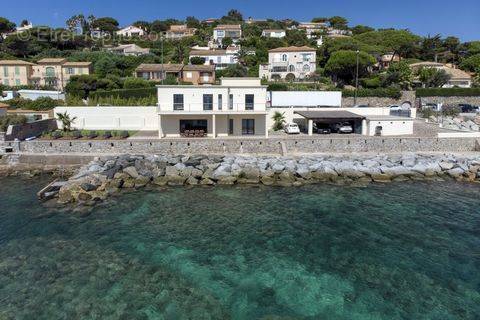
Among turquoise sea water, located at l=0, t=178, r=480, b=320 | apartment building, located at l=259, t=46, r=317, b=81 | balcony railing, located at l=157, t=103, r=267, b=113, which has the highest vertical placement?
apartment building, located at l=259, t=46, r=317, b=81

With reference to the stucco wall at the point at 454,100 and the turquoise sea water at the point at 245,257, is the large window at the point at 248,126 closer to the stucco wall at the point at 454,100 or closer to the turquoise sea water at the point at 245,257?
the turquoise sea water at the point at 245,257

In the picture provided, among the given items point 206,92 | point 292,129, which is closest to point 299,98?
point 292,129

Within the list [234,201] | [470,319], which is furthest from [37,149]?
[470,319]

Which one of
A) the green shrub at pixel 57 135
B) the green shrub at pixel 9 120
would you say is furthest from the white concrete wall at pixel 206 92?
the green shrub at pixel 9 120

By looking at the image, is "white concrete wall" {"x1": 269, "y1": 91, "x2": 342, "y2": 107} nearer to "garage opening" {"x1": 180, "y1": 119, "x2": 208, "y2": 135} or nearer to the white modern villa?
the white modern villa

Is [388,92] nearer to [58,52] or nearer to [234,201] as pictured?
[234,201]

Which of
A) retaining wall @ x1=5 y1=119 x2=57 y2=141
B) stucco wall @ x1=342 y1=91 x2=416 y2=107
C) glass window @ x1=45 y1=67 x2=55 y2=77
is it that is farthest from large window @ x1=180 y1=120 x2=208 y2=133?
glass window @ x1=45 y1=67 x2=55 y2=77

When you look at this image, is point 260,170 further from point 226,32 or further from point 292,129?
point 226,32
